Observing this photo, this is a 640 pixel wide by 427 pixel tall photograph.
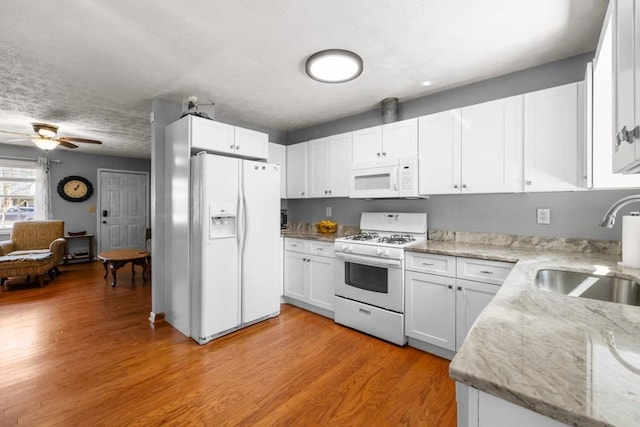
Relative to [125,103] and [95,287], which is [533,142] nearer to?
[125,103]

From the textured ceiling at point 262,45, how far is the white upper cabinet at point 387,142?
358mm

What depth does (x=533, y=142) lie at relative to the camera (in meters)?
2.20

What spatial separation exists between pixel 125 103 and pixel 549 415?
412 centimetres

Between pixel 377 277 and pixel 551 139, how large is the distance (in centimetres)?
173

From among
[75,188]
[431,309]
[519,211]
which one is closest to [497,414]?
[431,309]

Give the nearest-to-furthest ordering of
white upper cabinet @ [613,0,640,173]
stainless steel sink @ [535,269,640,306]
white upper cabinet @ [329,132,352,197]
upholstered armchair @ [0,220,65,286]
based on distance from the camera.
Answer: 1. white upper cabinet @ [613,0,640,173]
2. stainless steel sink @ [535,269,640,306]
3. white upper cabinet @ [329,132,352,197]
4. upholstered armchair @ [0,220,65,286]

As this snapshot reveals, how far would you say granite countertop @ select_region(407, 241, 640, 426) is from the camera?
50 centimetres

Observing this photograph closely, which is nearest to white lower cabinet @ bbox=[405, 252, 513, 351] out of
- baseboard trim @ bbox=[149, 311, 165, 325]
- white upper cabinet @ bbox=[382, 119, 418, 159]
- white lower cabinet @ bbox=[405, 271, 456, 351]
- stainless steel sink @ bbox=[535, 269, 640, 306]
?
white lower cabinet @ bbox=[405, 271, 456, 351]

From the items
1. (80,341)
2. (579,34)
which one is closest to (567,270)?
(579,34)

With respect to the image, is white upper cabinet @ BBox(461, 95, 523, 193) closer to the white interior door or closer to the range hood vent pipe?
the range hood vent pipe

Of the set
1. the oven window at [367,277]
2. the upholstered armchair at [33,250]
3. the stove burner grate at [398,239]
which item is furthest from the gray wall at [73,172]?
the stove burner grate at [398,239]

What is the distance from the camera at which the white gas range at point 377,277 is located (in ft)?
8.27

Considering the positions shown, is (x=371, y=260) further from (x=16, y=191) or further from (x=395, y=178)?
(x=16, y=191)

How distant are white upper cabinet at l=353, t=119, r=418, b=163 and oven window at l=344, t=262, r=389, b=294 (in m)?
1.15
